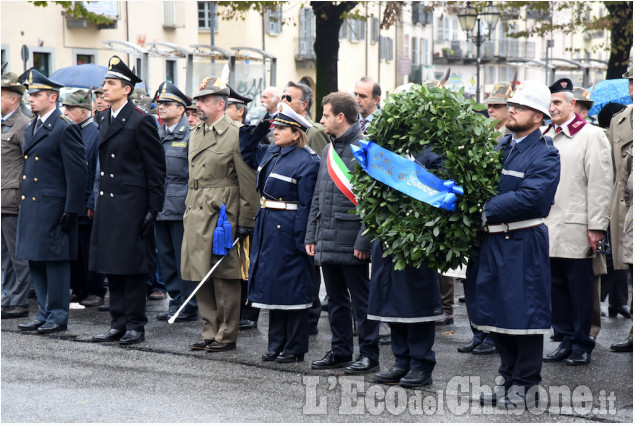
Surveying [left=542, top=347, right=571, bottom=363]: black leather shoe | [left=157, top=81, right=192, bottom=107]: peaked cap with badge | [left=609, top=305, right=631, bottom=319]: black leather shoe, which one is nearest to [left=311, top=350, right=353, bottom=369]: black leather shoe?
[left=542, top=347, right=571, bottom=363]: black leather shoe

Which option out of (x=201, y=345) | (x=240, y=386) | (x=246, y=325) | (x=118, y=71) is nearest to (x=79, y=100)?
(x=118, y=71)

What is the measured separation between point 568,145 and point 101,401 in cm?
409

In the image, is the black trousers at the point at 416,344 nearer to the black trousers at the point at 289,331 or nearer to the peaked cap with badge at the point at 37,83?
the black trousers at the point at 289,331

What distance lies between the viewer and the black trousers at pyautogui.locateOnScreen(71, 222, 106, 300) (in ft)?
36.7

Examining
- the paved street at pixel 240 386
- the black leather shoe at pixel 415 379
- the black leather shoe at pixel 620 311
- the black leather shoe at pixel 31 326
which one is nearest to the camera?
the paved street at pixel 240 386

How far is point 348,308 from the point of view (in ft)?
26.2

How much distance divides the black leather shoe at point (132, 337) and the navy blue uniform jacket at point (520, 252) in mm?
3353

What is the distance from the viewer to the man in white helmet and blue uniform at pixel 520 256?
6609 millimetres

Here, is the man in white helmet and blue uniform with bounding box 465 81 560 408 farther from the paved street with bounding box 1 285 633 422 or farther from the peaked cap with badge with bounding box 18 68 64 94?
the peaked cap with badge with bounding box 18 68 64 94

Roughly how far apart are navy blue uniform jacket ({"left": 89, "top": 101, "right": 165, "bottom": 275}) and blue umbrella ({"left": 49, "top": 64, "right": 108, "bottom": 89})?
44.3 ft

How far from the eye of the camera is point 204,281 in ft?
28.2

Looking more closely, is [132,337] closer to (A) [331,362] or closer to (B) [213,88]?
(A) [331,362]

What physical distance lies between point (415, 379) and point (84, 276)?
5146mm

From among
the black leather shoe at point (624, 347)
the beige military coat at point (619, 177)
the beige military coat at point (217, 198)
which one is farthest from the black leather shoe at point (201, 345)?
the beige military coat at point (619, 177)
